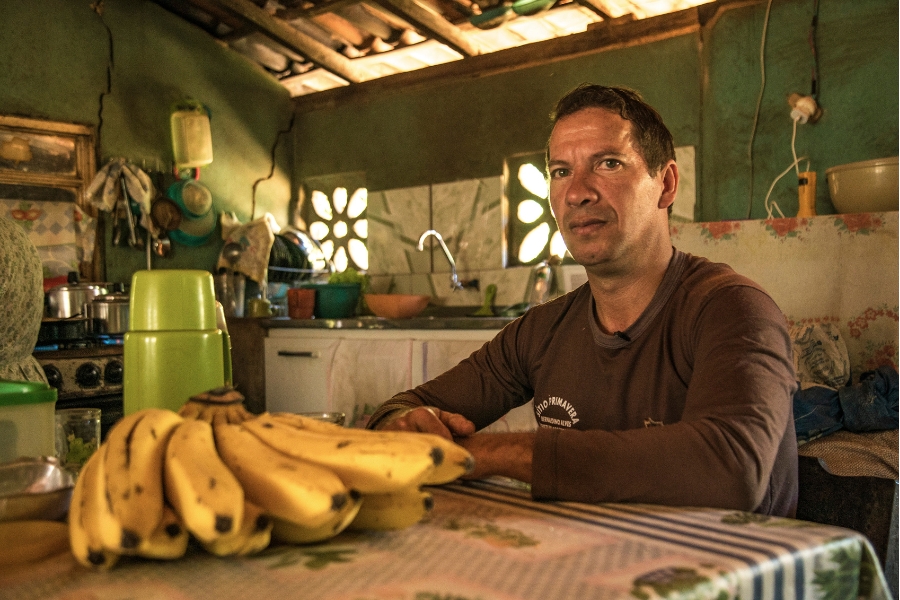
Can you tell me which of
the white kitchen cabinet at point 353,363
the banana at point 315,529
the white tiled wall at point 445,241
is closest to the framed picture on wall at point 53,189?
the white kitchen cabinet at point 353,363

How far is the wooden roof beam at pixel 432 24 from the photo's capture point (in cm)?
427

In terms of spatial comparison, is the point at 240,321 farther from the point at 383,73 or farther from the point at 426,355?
the point at 383,73

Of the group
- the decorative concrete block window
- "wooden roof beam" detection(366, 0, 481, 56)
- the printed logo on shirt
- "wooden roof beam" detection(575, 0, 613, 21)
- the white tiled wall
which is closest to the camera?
the printed logo on shirt

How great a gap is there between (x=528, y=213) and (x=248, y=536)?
4.04m

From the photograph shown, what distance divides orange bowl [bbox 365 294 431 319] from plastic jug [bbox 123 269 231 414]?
10.9 feet

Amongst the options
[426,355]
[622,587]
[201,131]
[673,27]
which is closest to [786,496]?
[622,587]

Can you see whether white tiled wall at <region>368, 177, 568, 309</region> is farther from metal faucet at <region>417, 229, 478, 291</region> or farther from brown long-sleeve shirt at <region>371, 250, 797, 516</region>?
brown long-sleeve shirt at <region>371, 250, 797, 516</region>

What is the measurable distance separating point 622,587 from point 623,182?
114 cm

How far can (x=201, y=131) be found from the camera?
5047 mm

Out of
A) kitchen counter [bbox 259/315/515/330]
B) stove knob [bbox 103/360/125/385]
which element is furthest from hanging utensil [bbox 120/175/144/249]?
stove knob [bbox 103/360/125/385]

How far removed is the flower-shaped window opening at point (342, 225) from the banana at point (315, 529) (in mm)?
4641

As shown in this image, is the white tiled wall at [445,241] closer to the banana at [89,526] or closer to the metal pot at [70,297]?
the metal pot at [70,297]

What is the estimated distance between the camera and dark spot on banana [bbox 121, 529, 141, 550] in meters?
0.64

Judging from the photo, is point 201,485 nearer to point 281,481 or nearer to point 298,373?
point 281,481
